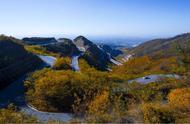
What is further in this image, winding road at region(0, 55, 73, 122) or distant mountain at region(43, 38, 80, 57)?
distant mountain at region(43, 38, 80, 57)

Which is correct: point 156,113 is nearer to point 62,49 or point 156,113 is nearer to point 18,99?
point 18,99

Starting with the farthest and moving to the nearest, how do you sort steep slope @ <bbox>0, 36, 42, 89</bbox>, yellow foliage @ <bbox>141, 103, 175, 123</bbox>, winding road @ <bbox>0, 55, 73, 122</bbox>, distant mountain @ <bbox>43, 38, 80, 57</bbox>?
distant mountain @ <bbox>43, 38, 80, 57</bbox> → steep slope @ <bbox>0, 36, 42, 89</bbox> → winding road @ <bbox>0, 55, 73, 122</bbox> → yellow foliage @ <bbox>141, 103, 175, 123</bbox>

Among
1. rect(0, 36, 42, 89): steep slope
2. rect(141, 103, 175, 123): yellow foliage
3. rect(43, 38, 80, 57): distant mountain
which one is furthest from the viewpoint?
rect(43, 38, 80, 57): distant mountain

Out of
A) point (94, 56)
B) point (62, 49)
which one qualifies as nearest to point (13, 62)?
point (62, 49)

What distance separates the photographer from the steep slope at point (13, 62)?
57.5m

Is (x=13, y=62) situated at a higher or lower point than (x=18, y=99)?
higher

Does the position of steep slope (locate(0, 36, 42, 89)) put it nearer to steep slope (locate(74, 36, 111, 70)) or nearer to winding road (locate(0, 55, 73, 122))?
winding road (locate(0, 55, 73, 122))

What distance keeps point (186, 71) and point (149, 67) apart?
58.1 meters

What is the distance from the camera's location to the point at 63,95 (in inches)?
1635

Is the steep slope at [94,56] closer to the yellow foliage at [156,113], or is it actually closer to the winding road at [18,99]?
the winding road at [18,99]

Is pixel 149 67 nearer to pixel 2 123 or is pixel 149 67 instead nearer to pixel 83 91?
pixel 83 91

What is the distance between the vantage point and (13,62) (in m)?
63.7

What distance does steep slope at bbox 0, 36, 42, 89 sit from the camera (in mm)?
57487

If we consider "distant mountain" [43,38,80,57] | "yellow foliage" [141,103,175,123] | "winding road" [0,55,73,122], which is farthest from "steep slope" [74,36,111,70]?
"yellow foliage" [141,103,175,123]
